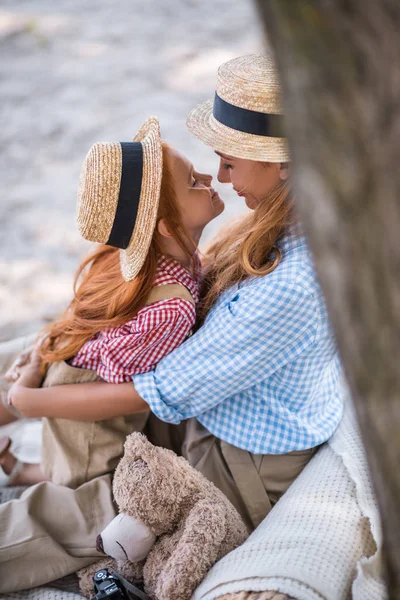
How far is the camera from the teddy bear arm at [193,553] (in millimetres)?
1515

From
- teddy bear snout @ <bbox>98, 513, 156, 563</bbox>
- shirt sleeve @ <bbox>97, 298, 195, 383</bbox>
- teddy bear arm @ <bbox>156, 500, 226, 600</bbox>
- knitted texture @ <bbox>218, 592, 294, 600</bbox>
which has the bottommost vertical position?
teddy bear snout @ <bbox>98, 513, 156, 563</bbox>

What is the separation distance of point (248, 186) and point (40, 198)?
9.05 ft

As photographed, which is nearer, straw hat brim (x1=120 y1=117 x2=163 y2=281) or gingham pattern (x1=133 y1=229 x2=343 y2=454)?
gingham pattern (x1=133 y1=229 x2=343 y2=454)

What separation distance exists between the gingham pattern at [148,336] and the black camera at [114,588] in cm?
49

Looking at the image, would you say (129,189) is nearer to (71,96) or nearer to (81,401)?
(81,401)

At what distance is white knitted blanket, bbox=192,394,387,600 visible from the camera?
137cm

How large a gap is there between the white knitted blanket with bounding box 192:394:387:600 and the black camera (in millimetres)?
171

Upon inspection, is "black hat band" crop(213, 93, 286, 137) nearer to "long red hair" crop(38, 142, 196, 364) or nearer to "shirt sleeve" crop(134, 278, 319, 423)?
"long red hair" crop(38, 142, 196, 364)

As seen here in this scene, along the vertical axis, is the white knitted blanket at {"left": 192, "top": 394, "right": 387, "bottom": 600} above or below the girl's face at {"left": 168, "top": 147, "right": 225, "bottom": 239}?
below

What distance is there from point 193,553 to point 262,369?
0.45 metres

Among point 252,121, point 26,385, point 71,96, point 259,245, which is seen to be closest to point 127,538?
point 26,385

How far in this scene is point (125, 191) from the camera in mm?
1809

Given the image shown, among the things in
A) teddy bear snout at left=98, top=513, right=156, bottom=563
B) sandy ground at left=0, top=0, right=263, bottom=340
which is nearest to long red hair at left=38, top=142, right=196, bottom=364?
teddy bear snout at left=98, top=513, right=156, bottom=563

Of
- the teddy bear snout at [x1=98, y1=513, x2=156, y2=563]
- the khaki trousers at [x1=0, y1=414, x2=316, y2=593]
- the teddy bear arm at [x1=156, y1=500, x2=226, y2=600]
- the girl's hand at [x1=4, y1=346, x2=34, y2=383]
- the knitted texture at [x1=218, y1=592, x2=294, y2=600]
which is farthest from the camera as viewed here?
the girl's hand at [x1=4, y1=346, x2=34, y2=383]
